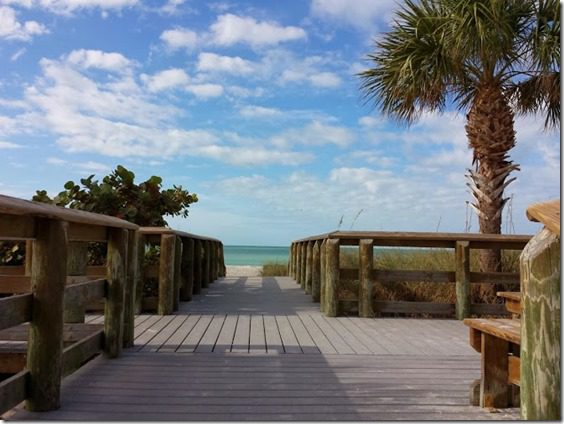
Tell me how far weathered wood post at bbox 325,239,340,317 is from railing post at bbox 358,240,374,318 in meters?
0.27

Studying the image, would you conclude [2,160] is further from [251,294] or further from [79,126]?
[251,294]

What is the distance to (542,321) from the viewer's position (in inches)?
62.7

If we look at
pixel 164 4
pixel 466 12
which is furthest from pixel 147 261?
pixel 466 12

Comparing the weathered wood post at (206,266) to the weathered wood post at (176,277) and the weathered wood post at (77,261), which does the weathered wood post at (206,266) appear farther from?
the weathered wood post at (77,261)

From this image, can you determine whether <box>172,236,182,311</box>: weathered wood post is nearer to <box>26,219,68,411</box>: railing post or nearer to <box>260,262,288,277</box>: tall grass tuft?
<box>26,219,68,411</box>: railing post

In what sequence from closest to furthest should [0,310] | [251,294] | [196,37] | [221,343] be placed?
[0,310]
[221,343]
[196,37]
[251,294]

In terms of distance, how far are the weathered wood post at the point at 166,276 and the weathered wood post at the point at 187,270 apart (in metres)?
1.36

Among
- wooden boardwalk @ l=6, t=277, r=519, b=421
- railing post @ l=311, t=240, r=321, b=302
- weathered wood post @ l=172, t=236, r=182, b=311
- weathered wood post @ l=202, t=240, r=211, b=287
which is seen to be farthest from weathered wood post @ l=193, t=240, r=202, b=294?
wooden boardwalk @ l=6, t=277, r=519, b=421

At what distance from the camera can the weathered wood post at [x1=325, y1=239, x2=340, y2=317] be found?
587 centimetres

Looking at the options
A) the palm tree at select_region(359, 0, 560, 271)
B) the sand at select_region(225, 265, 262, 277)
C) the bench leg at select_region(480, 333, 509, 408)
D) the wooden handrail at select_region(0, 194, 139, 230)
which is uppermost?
the palm tree at select_region(359, 0, 560, 271)

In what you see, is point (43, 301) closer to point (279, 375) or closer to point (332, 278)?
point (279, 375)

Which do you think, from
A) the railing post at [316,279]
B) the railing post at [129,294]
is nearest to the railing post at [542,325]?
the railing post at [129,294]

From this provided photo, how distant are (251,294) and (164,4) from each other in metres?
5.35

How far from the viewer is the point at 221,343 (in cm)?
422
